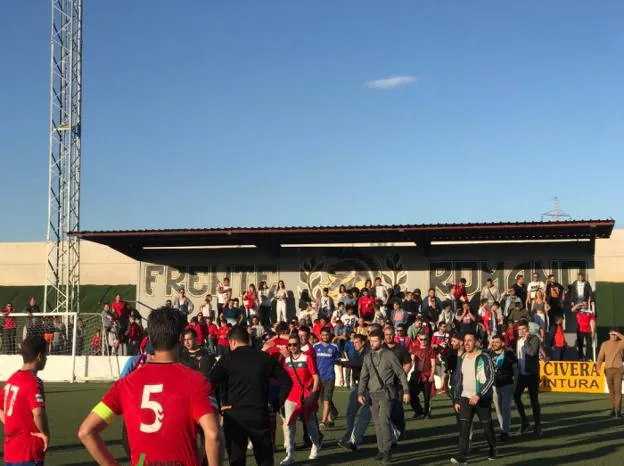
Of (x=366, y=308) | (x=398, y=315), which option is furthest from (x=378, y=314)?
(x=366, y=308)

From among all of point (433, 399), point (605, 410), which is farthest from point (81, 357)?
point (605, 410)

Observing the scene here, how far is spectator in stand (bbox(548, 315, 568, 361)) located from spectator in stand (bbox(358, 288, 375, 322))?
5.93 m

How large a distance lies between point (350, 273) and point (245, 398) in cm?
2495

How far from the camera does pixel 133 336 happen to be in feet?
102

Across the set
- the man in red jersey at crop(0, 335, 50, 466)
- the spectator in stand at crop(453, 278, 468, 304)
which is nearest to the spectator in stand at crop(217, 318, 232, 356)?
the spectator in stand at crop(453, 278, 468, 304)

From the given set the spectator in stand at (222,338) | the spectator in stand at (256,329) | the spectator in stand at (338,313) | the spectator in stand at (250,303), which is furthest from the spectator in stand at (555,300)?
the spectator in stand at (222,338)

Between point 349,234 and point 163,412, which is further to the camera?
point 349,234

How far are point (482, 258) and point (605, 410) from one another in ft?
42.1

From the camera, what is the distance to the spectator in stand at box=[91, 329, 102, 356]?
3144 centimetres

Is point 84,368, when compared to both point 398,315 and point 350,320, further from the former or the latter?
point 398,315

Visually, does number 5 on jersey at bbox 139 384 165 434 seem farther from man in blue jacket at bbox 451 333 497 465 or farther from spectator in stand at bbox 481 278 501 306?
spectator in stand at bbox 481 278 501 306

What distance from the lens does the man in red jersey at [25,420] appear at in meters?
7.44

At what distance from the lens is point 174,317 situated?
14.9ft

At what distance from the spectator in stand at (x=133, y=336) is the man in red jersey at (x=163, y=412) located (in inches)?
1062
